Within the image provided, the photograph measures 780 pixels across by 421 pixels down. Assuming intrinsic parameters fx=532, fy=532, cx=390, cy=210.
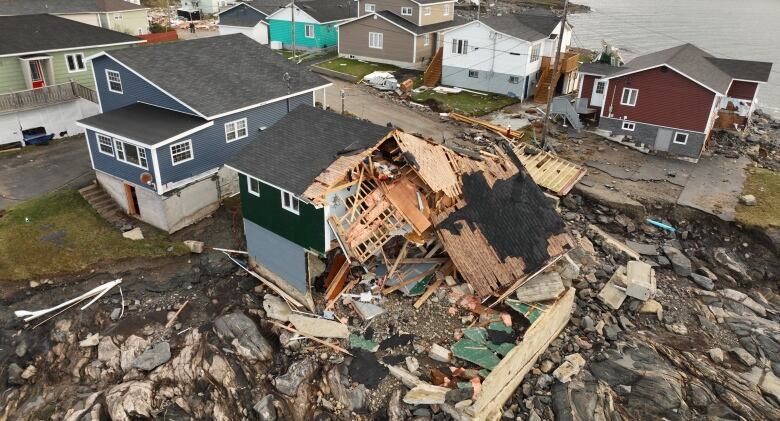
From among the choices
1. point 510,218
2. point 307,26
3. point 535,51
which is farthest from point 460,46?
point 510,218

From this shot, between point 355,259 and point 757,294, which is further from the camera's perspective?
point 757,294

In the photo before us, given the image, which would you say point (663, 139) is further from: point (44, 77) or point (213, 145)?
point (44, 77)

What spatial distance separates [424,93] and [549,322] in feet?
97.4

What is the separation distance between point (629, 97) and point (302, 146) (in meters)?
24.2

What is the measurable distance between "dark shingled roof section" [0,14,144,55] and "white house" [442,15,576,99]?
25.6m

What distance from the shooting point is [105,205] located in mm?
26734

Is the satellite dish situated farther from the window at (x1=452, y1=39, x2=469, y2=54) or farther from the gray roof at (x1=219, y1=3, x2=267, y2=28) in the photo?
the gray roof at (x1=219, y1=3, x2=267, y2=28)

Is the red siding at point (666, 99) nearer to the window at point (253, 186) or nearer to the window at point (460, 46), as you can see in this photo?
the window at point (460, 46)

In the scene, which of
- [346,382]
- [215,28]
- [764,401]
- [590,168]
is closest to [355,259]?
[346,382]

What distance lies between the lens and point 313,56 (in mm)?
55781

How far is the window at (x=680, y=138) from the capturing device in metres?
33.8

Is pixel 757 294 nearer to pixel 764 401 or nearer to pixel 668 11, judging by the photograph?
pixel 764 401

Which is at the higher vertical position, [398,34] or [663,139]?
[398,34]

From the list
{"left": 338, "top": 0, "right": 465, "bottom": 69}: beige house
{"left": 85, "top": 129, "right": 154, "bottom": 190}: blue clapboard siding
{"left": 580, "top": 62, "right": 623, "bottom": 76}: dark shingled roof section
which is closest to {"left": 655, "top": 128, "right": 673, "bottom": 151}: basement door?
{"left": 580, "top": 62, "right": 623, "bottom": 76}: dark shingled roof section
